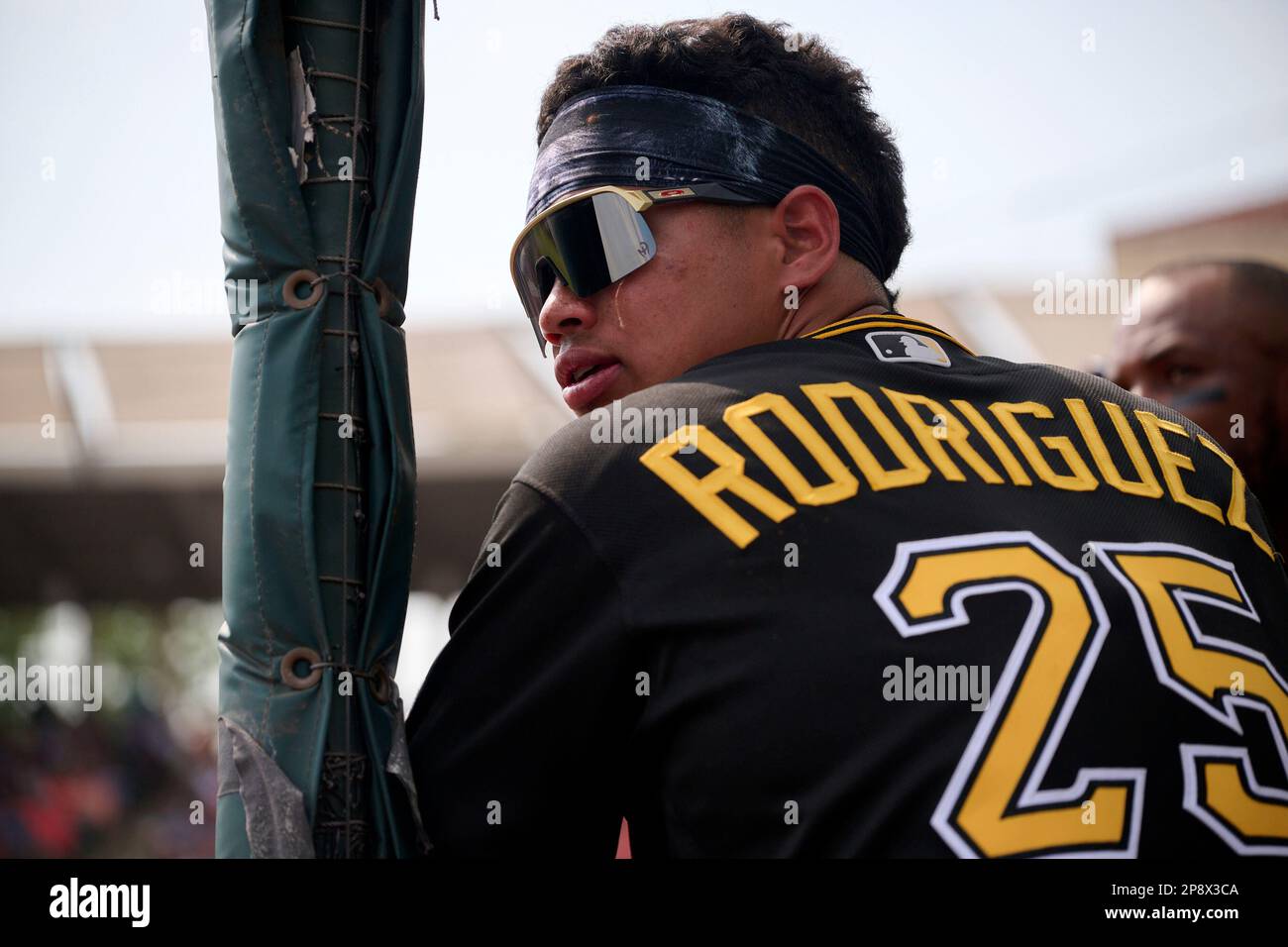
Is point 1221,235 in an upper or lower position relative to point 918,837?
upper

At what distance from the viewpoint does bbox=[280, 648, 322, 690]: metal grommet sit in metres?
2.02

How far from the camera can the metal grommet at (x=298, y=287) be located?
2137mm

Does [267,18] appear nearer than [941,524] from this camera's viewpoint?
No

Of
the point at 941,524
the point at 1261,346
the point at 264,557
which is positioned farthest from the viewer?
the point at 1261,346

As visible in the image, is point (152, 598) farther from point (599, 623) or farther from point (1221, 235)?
point (599, 623)

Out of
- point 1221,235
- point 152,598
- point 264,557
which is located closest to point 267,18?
point 264,557

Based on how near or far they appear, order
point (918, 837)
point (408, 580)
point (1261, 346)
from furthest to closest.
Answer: point (1261, 346)
point (408, 580)
point (918, 837)

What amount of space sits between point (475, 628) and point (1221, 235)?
12433mm

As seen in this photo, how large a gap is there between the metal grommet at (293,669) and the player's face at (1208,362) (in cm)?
311

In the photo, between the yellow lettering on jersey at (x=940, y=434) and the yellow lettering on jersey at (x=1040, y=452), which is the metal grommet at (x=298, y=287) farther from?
the yellow lettering on jersey at (x=1040, y=452)

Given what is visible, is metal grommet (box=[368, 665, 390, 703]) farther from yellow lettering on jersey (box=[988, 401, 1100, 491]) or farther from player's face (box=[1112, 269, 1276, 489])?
player's face (box=[1112, 269, 1276, 489])

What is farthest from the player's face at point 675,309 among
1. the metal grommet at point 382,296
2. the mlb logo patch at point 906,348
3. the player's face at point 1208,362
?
the player's face at point 1208,362

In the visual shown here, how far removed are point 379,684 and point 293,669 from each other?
0.44ft
